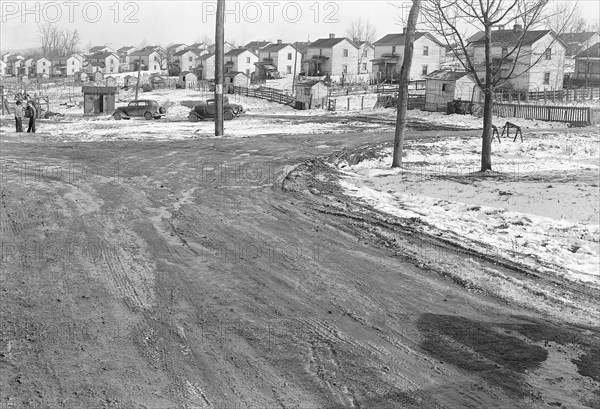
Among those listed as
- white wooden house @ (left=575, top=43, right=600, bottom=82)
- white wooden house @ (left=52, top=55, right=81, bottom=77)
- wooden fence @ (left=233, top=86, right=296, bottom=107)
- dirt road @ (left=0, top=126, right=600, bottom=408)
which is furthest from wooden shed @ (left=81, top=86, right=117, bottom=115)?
white wooden house @ (left=52, top=55, right=81, bottom=77)

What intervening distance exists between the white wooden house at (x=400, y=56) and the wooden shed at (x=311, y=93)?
31633 millimetres

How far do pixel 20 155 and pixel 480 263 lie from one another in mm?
14302

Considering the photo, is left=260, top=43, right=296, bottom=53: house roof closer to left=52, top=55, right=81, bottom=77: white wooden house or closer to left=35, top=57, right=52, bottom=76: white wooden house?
left=52, top=55, right=81, bottom=77: white wooden house

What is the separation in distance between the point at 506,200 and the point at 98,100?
127ft

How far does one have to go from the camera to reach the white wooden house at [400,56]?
85000 mm

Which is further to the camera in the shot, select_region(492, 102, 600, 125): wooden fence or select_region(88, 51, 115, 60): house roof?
select_region(88, 51, 115, 60): house roof

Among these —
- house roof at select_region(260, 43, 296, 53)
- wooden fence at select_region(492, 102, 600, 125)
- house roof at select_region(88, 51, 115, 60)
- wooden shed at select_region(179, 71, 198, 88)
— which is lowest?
wooden fence at select_region(492, 102, 600, 125)

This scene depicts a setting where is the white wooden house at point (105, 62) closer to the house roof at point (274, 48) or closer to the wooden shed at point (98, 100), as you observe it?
the house roof at point (274, 48)

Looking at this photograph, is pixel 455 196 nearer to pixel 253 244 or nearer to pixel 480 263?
pixel 480 263

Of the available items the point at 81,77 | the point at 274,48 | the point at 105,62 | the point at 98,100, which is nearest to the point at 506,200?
the point at 98,100

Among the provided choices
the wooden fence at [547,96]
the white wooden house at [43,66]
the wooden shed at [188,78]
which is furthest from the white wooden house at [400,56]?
the white wooden house at [43,66]

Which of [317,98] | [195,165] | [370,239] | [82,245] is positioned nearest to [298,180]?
[195,165]

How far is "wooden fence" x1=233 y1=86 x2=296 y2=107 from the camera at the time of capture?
188 feet

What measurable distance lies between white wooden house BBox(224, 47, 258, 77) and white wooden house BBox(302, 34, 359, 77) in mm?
9763
